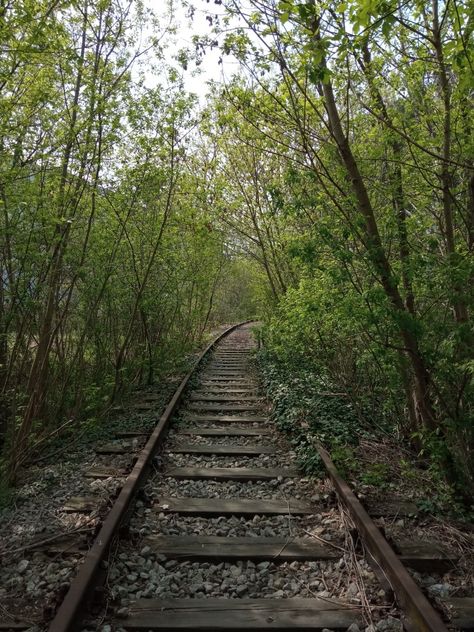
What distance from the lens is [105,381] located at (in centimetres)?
746

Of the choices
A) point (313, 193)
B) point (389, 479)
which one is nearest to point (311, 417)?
point (389, 479)

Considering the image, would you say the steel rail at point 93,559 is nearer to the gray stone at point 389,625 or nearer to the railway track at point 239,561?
the railway track at point 239,561

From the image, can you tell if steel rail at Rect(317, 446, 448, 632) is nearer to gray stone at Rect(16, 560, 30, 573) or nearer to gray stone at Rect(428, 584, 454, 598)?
gray stone at Rect(428, 584, 454, 598)

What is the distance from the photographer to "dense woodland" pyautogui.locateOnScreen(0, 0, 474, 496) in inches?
147

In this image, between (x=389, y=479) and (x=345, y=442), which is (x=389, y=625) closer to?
(x=389, y=479)

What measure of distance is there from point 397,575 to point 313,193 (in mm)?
4017

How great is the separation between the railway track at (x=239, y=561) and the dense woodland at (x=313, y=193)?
125 cm

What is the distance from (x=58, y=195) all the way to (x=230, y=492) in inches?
143

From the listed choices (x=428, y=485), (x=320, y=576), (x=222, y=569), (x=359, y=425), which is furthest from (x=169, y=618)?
(x=359, y=425)

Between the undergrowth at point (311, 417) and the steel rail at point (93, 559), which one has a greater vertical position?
the undergrowth at point (311, 417)

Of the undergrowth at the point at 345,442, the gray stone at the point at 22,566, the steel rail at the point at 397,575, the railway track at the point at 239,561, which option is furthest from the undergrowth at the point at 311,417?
the gray stone at the point at 22,566

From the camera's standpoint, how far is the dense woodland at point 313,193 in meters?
3.73

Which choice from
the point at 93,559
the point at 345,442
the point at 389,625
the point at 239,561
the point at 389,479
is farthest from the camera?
the point at 345,442

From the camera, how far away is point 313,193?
5.27 m
